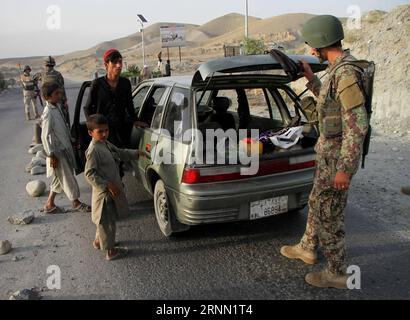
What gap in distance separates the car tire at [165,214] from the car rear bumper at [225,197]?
0.15 m

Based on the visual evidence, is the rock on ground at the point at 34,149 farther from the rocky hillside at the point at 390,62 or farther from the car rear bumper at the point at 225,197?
the rocky hillside at the point at 390,62

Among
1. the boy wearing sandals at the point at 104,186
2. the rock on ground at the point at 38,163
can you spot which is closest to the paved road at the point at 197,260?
the boy wearing sandals at the point at 104,186

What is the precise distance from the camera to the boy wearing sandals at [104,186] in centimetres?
348

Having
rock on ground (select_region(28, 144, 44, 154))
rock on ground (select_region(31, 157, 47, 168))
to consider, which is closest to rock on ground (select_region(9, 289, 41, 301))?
rock on ground (select_region(31, 157, 47, 168))

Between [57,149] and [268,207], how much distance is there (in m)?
2.68

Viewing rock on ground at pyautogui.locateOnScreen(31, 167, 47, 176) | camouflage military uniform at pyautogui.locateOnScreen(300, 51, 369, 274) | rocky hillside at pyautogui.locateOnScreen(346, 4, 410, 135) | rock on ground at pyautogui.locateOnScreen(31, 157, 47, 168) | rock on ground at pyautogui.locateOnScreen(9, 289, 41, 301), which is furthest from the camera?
rocky hillside at pyautogui.locateOnScreen(346, 4, 410, 135)

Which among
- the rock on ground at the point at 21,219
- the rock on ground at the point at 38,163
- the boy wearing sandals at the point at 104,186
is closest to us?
the boy wearing sandals at the point at 104,186

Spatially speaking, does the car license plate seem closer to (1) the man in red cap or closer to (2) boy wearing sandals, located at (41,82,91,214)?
(1) the man in red cap

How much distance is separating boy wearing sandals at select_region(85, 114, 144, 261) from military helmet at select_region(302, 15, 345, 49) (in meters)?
2.00

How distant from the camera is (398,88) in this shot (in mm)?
10211

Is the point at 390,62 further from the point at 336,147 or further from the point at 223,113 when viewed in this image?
the point at 336,147

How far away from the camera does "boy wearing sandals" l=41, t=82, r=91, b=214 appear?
175 inches

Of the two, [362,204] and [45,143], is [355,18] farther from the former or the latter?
[45,143]
